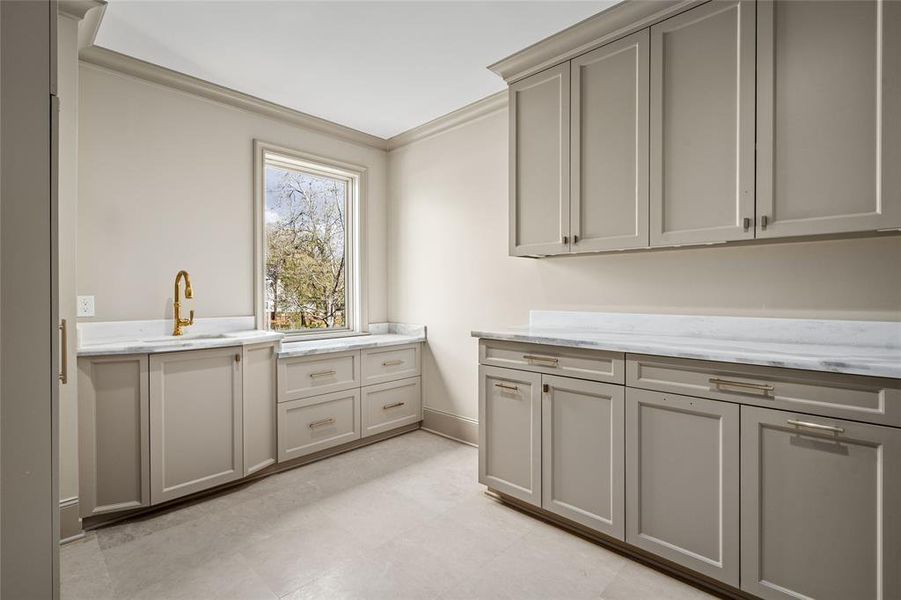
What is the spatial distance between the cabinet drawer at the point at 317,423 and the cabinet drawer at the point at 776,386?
209 cm

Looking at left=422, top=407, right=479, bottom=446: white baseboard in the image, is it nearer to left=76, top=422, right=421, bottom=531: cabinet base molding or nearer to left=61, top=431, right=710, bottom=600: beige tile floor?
left=76, top=422, right=421, bottom=531: cabinet base molding

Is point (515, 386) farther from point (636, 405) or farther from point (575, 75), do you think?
point (575, 75)

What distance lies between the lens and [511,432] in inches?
94.6

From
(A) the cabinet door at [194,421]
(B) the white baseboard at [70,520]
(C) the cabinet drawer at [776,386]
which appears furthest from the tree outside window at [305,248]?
(C) the cabinet drawer at [776,386]

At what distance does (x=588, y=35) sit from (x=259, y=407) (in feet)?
9.40

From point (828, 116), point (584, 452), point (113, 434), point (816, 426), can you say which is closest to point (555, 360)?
point (584, 452)

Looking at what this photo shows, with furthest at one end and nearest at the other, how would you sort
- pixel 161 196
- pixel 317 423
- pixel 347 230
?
pixel 347 230
pixel 317 423
pixel 161 196

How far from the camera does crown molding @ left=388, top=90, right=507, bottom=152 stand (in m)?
3.15

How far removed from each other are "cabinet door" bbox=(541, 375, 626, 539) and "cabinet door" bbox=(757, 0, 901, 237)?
1013 millimetres

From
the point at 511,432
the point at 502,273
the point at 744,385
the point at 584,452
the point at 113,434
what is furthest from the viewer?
the point at 502,273

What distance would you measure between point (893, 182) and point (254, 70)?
3176mm

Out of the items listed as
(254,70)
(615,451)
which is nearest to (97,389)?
(254,70)

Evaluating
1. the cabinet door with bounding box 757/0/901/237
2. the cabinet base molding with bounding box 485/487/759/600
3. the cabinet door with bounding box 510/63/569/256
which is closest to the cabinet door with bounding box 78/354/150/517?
the cabinet base molding with bounding box 485/487/759/600

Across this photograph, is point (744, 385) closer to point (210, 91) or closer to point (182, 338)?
point (182, 338)
